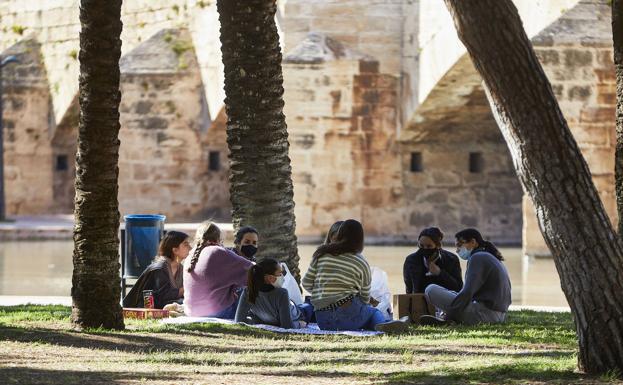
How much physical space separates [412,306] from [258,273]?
1301mm

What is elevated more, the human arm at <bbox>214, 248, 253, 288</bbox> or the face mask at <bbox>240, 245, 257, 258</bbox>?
the face mask at <bbox>240, 245, 257, 258</bbox>

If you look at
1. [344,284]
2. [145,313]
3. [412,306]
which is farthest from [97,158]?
[412,306]

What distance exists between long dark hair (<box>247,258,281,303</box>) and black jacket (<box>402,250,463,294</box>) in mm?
1437

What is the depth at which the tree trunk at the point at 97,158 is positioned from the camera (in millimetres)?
9234

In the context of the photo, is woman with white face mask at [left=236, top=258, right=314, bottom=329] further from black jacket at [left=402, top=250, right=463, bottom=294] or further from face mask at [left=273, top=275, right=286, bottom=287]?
black jacket at [left=402, top=250, right=463, bottom=294]

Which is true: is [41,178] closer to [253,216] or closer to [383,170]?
[383,170]

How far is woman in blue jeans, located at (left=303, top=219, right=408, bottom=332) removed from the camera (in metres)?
9.57

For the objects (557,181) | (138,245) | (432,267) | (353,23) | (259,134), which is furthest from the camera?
(353,23)

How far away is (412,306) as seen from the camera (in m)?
10.3

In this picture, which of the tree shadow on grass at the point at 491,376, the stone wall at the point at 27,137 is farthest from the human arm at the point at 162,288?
the stone wall at the point at 27,137

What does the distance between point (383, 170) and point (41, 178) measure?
8.37 m

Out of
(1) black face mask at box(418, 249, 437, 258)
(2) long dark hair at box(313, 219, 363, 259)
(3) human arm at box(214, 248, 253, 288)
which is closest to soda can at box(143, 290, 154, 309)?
(3) human arm at box(214, 248, 253, 288)

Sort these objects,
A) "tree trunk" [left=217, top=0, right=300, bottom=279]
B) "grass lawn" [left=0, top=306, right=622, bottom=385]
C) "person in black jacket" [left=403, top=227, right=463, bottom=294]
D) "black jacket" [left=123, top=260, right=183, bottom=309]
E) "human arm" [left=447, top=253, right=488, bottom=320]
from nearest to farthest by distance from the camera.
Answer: "grass lawn" [left=0, top=306, right=622, bottom=385] < "human arm" [left=447, top=253, right=488, bottom=320] < "person in black jacket" [left=403, top=227, right=463, bottom=294] < "black jacket" [left=123, top=260, right=183, bottom=309] < "tree trunk" [left=217, top=0, right=300, bottom=279]

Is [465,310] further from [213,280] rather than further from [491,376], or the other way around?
[491,376]
